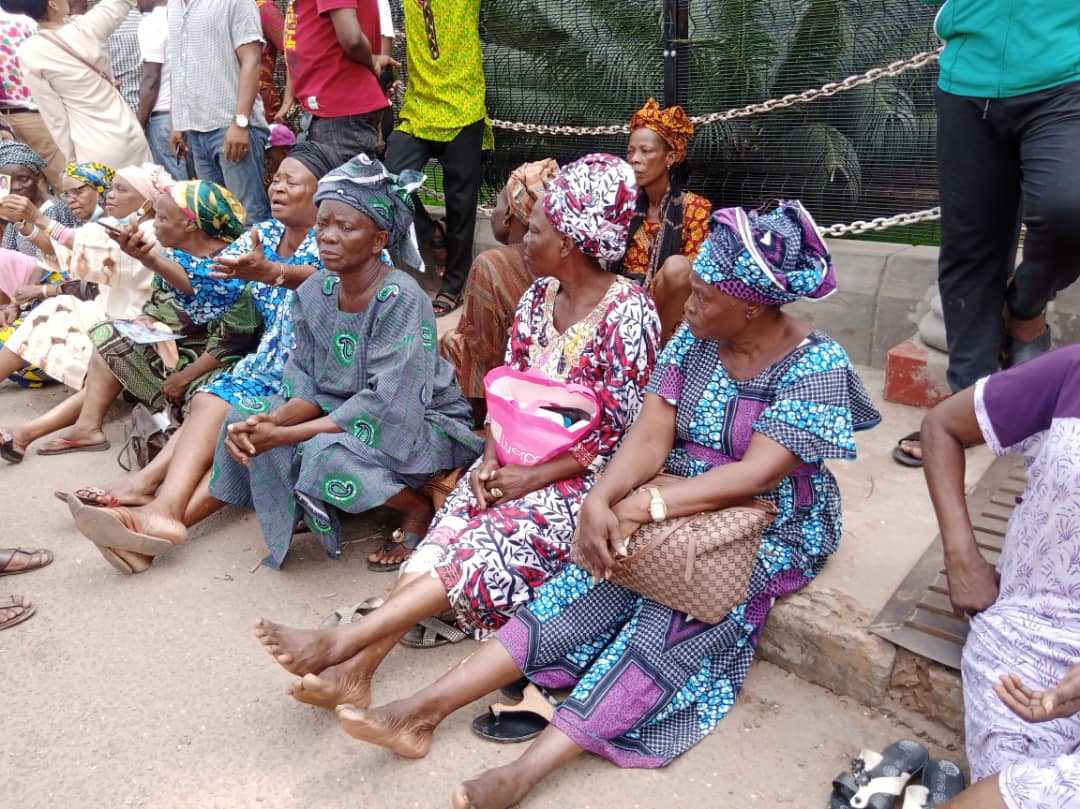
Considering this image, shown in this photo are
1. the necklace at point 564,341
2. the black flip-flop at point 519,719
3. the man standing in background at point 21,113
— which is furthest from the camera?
the man standing in background at point 21,113

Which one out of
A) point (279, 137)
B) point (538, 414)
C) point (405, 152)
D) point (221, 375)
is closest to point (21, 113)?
point (279, 137)

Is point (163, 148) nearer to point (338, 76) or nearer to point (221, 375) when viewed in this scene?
point (338, 76)

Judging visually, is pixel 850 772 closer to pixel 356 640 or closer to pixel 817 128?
pixel 356 640

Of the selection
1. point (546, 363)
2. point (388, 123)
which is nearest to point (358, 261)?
point (546, 363)

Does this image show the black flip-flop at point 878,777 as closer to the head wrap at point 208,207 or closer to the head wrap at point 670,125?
the head wrap at point 670,125

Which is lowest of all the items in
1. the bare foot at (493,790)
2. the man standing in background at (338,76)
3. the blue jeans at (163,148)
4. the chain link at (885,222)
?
the bare foot at (493,790)

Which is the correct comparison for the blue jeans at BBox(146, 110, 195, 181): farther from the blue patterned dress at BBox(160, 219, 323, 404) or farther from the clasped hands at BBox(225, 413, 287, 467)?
the clasped hands at BBox(225, 413, 287, 467)

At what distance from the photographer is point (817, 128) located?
4305 mm

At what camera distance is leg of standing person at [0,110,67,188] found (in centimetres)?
653

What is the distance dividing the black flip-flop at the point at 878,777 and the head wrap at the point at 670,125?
109 inches

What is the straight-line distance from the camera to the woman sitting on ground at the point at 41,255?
Result: 15.8 ft

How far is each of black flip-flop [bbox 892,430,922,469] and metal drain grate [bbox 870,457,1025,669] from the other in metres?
0.27

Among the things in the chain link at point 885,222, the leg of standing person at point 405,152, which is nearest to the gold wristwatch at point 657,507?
the chain link at point 885,222

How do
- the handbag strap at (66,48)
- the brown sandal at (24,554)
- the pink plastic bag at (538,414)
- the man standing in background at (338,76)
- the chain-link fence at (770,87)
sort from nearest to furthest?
the pink plastic bag at (538,414), the brown sandal at (24,554), the chain-link fence at (770,87), the man standing in background at (338,76), the handbag strap at (66,48)
